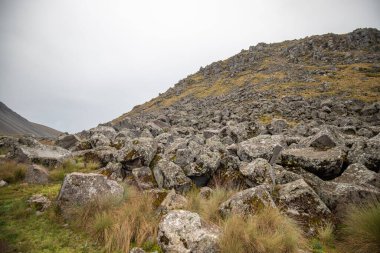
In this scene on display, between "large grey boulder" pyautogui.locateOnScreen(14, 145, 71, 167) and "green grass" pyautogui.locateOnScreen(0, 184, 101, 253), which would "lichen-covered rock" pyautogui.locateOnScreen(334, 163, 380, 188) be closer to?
"green grass" pyautogui.locateOnScreen(0, 184, 101, 253)

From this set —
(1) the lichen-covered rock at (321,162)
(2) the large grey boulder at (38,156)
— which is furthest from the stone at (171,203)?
(2) the large grey boulder at (38,156)

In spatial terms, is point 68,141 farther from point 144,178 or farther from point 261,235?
point 261,235

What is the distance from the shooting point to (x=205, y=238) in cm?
517

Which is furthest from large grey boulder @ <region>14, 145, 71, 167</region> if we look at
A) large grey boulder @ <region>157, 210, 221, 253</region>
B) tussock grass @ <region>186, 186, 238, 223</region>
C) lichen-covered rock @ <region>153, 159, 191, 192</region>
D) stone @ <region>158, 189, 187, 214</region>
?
large grey boulder @ <region>157, 210, 221, 253</region>

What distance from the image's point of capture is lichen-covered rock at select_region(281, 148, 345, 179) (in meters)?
8.52

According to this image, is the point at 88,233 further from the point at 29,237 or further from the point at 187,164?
the point at 187,164

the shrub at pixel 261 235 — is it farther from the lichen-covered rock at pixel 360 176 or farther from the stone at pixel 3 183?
the stone at pixel 3 183

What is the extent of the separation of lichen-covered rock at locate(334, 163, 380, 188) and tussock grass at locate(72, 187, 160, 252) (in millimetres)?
5894

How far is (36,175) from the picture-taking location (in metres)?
11.2

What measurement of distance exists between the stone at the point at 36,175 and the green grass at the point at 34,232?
7.08 ft

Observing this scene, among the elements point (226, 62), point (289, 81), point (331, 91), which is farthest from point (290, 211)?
point (226, 62)

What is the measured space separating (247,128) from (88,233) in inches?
801

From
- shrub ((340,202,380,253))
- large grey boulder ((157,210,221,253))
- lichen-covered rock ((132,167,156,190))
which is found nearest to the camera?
shrub ((340,202,380,253))

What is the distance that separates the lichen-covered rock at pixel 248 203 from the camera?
19.9 feet
